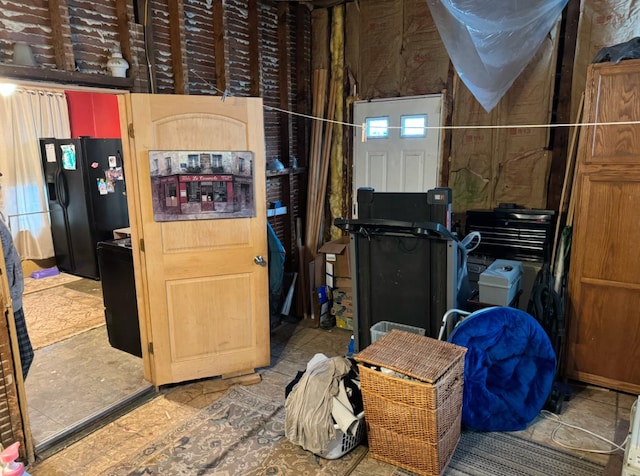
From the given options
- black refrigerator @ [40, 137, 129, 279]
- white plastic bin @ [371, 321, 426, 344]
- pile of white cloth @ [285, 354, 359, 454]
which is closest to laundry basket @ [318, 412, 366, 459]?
pile of white cloth @ [285, 354, 359, 454]

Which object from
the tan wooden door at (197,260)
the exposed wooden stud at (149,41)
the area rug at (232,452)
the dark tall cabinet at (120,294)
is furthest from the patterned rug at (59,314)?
the exposed wooden stud at (149,41)

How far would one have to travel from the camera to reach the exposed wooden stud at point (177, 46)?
10.5 ft

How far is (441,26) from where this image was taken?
309 cm

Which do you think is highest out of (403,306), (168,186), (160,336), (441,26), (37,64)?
(441,26)

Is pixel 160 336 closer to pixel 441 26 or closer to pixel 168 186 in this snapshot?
pixel 168 186

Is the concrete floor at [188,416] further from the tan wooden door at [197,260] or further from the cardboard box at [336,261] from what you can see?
the cardboard box at [336,261]

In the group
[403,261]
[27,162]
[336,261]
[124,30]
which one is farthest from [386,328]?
[27,162]

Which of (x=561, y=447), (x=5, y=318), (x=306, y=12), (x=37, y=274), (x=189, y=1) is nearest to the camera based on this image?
(x=5, y=318)

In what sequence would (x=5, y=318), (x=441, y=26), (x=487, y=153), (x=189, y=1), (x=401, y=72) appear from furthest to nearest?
(x=401, y=72)
(x=487, y=153)
(x=189, y=1)
(x=441, y=26)
(x=5, y=318)

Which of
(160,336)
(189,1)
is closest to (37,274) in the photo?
(160,336)

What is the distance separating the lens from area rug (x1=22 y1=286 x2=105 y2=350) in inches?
155

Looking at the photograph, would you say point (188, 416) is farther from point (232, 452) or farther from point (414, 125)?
point (414, 125)

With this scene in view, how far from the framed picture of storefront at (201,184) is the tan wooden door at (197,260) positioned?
36mm

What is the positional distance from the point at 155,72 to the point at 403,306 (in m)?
2.37
